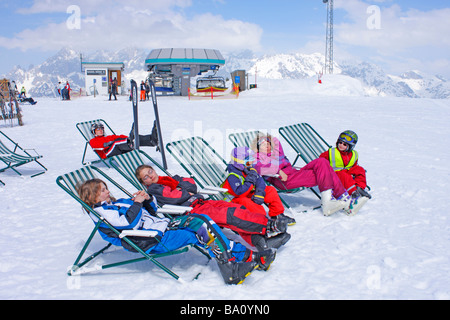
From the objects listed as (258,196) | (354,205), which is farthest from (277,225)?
(354,205)

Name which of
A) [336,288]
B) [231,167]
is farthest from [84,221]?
[336,288]

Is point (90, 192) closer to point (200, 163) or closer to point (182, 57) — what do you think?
point (200, 163)

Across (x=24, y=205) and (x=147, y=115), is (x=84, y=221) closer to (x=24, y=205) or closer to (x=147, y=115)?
(x=24, y=205)

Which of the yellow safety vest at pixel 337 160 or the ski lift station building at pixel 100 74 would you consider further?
the ski lift station building at pixel 100 74

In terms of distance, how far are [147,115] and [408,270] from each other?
1231cm

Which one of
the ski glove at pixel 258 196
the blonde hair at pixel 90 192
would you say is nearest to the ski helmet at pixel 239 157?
the ski glove at pixel 258 196

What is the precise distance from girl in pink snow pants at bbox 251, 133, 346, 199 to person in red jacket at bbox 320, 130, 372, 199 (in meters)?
0.31

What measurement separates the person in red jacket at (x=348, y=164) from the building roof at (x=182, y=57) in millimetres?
24890

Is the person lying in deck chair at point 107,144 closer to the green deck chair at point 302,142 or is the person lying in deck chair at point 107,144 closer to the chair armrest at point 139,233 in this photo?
the green deck chair at point 302,142

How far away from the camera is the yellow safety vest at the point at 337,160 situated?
16.7ft

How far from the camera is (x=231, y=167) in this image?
14.1 feet

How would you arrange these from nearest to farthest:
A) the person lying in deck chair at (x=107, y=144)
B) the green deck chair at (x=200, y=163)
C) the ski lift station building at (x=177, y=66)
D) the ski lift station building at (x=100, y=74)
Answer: the green deck chair at (x=200, y=163) < the person lying in deck chair at (x=107, y=144) < the ski lift station building at (x=177, y=66) < the ski lift station building at (x=100, y=74)

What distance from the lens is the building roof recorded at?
28.3 metres

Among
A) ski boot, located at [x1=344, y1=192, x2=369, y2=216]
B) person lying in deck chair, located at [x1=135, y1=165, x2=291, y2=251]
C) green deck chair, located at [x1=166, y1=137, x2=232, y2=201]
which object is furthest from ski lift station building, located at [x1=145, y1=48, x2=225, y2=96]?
person lying in deck chair, located at [x1=135, y1=165, x2=291, y2=251]
